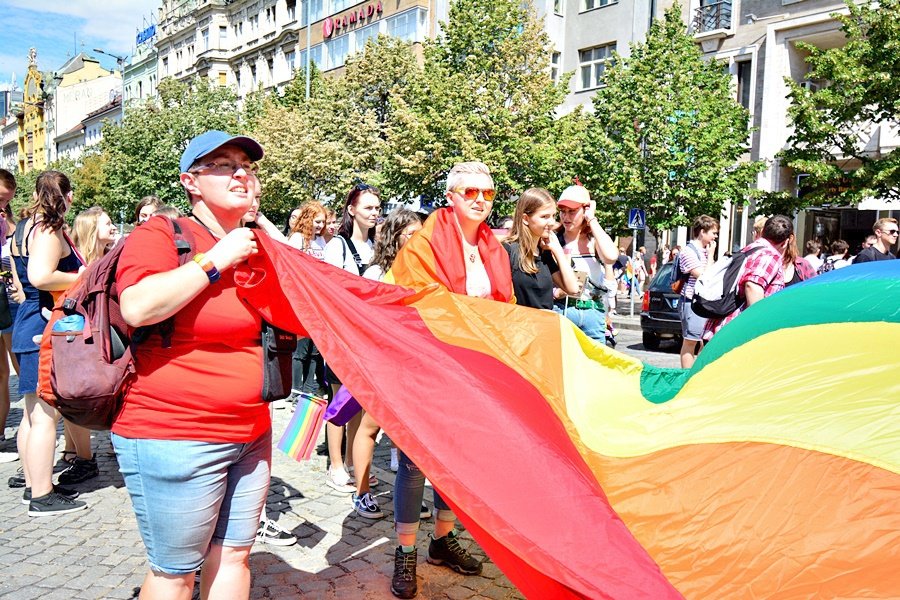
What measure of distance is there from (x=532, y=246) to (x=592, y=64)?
3155 cm

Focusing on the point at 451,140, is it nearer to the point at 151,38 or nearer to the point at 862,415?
the point at 862,415

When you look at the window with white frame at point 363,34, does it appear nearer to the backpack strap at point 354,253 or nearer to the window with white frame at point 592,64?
the window with white frame at point 592,64

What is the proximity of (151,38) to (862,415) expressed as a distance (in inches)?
3187

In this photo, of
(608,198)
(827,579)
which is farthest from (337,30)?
(827,579)

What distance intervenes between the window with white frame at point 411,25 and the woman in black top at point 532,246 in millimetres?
36280

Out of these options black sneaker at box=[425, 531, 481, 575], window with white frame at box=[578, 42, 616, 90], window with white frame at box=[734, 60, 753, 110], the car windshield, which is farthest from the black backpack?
window with white frame at box=[578, 42, 616, 90]

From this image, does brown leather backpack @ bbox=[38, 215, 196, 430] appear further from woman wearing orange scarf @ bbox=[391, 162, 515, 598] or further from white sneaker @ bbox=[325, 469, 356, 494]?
white sneaker @ bbox=[325, 469, 356, 494]

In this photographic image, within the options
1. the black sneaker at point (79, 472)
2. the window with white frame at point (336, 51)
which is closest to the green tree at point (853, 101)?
the black sneaker at point (79, 472)

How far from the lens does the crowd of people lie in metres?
2.49

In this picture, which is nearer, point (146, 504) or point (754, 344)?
point (146, 504)

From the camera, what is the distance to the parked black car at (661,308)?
13812 millimetres

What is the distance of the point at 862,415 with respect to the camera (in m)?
2.69

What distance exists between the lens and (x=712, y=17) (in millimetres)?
28453

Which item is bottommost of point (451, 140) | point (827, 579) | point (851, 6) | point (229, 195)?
point (827, 579)
